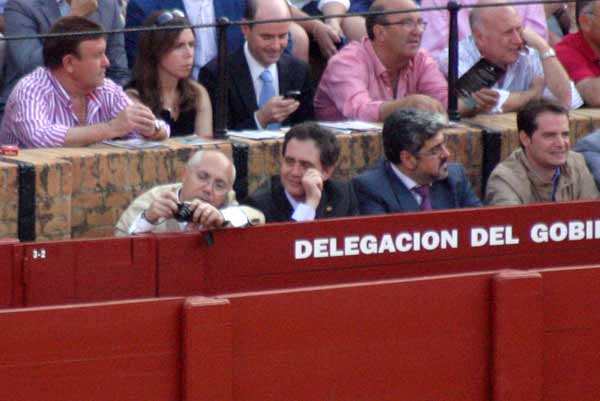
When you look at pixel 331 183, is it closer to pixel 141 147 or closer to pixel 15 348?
pixel 141 147

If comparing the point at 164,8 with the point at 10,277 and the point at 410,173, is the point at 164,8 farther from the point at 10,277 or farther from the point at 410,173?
the point at 10,277

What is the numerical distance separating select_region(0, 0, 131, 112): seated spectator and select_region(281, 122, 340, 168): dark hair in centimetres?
146

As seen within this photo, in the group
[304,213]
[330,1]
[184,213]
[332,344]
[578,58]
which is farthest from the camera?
[330,1]

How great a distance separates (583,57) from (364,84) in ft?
5.18

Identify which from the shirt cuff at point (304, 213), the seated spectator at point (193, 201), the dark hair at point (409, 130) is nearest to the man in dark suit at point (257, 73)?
the dark hair at point (409, 130)

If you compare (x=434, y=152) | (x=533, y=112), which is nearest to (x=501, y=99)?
(x=533, y=112)

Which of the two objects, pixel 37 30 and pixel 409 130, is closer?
pixel 409 130

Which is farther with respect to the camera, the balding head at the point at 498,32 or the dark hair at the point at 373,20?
the balding head at the point at 498,32

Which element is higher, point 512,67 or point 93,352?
point 512,67

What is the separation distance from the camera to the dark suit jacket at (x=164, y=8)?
30.9 ft

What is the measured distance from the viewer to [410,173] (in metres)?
8.24

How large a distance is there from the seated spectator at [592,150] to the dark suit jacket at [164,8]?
197cm

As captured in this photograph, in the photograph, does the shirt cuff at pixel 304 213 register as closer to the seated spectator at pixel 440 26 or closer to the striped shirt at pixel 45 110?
the striped shirt at pixel 45 110

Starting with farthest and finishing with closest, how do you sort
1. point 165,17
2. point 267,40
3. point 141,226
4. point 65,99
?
point 267,40 → point 165,17 → point 65,99 → point 141,226
